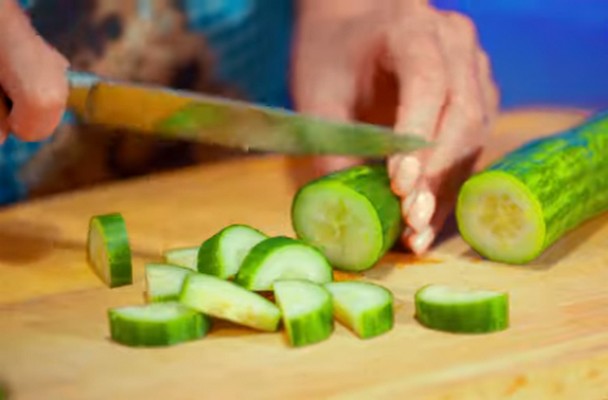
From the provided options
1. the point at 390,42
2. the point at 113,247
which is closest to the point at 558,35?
the point at 390,42

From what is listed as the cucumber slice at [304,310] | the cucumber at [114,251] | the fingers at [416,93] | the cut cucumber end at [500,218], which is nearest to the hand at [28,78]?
the cucumber at [114,251]

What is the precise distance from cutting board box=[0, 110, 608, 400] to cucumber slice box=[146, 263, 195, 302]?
0.07 metres

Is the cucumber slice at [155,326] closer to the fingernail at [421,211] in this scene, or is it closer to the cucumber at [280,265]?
the cucumber at [280,265]

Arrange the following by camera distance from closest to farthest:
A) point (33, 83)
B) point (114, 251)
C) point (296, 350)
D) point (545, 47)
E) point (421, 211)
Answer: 1. point (296, 350)
2. point (33, 83)
3. point (114, 251)
4. point (421, 211)
5. point (545, 47)

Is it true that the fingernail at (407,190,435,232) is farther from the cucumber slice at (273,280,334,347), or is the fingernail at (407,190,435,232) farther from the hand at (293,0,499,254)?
the cucumber slice at (273,280,334,347)

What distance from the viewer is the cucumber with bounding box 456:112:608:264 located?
1.95 metres

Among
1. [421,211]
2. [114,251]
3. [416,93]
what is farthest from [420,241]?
[114,251]

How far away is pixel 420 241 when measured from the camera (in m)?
2.03

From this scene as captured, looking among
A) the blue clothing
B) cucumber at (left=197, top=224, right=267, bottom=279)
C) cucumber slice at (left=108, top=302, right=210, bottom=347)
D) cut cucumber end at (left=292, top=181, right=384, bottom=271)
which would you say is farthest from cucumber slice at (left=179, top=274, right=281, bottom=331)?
the blue clothing

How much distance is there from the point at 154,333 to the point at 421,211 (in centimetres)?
55

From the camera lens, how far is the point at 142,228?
2227mm

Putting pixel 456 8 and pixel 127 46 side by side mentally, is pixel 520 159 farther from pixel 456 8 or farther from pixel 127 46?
pixel 456 8

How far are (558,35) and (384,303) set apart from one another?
219 cm

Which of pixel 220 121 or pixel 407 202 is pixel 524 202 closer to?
pixel 407 202
